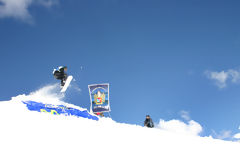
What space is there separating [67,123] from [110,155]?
4573mm

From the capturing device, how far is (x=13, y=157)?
7.67m

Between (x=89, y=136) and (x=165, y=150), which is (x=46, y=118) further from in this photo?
(x=165, y=150)

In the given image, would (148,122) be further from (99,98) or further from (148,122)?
(99,98)

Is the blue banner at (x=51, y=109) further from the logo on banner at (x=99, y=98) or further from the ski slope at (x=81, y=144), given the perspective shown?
the logo on banner at (x=99, y=98)

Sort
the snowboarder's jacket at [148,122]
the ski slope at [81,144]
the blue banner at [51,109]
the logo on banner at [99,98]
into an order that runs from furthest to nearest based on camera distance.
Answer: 1. the logo on banner at [99,98]
2. the snowboarder's jacket at [148,122]
3. the blue banner at [51,109]
4. the ski slope at [81,144]

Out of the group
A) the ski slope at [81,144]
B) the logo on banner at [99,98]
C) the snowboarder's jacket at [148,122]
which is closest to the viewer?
the ski slope at [81,144]

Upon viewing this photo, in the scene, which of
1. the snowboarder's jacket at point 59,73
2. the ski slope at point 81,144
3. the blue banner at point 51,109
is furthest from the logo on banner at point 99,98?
the ski slope at point 81,144

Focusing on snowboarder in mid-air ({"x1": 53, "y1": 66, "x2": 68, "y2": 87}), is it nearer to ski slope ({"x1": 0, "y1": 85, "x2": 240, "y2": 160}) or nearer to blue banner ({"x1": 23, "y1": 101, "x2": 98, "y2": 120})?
blue banner ({"x1": 23, "y1": 101, "x2": 98, "y2": 120})

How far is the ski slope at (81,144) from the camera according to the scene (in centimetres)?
841

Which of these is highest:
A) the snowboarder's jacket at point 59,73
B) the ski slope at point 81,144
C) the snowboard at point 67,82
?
the snowboarder's jacket at point 59,73

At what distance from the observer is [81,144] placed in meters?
9.62

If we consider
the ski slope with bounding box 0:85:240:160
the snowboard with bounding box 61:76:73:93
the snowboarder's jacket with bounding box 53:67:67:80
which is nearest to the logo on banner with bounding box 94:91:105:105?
the snowboard with bounding box 61:76:73:93

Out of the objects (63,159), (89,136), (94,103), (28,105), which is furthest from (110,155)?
(94,103)

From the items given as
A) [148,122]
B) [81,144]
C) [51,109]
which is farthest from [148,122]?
[81,144]
